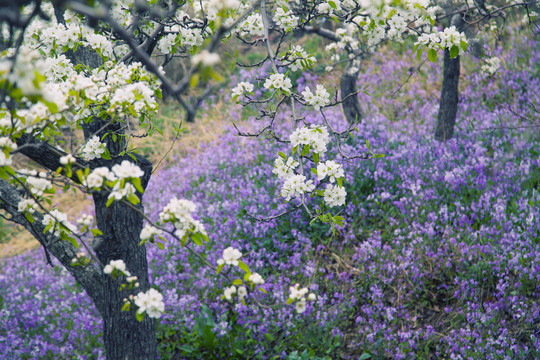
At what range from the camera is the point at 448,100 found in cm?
548

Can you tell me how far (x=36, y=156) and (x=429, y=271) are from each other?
349 cm

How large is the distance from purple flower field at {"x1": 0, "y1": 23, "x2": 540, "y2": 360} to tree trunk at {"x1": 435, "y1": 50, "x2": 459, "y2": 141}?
0.21 m

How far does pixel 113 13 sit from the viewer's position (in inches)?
115

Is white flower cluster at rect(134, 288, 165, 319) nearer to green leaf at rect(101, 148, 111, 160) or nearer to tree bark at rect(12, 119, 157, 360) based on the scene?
green leaf at rect(101, 148, 111, 160)

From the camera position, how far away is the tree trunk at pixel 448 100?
5.42 m

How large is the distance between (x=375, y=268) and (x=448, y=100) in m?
2.72

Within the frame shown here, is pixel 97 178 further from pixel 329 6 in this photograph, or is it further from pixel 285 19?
pixel 329 6

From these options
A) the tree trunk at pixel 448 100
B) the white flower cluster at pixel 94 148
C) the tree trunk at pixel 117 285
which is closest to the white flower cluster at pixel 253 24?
the white flower cluster at pixel 94 148

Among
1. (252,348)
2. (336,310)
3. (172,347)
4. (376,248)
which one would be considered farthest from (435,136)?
(172,347)

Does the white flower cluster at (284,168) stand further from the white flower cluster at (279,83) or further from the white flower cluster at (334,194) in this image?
the white flower cluster at (279,83)

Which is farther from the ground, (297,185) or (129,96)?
(129,96)

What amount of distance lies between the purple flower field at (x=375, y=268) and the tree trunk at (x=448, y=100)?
0.21 m

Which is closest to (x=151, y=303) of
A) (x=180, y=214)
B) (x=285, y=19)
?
(x=180, y=214)

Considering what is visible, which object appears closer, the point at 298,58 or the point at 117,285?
the point at 298,58
